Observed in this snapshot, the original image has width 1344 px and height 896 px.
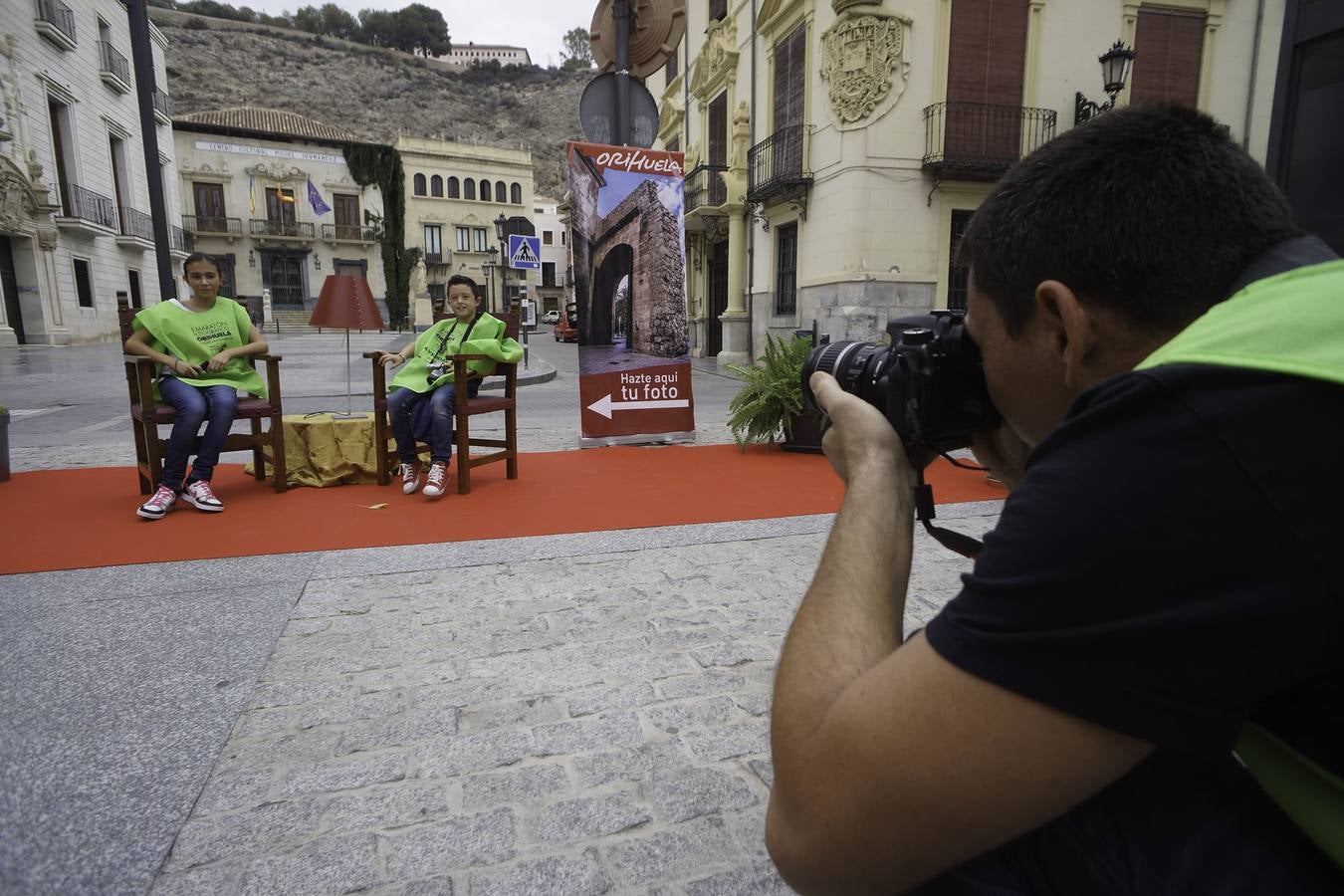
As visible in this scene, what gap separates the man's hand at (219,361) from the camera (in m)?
4.26

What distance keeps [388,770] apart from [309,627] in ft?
3.38

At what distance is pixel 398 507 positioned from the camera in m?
4.32

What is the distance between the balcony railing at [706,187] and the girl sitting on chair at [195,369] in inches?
535

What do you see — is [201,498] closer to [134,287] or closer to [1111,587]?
[1111,587]

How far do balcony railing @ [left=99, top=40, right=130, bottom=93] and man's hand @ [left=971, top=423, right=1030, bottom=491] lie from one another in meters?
31.4

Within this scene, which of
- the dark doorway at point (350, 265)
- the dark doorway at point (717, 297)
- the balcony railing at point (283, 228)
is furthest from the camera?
the dark doorway at point (350, 265)

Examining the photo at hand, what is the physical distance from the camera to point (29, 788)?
166 cm

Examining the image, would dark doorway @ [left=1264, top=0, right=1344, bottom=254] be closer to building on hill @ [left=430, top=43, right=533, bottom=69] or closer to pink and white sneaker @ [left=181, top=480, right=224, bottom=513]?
pink and white sneaker @ [left=181, top=480, right=224, bottom=513]

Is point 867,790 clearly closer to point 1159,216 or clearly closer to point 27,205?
point 1159,216

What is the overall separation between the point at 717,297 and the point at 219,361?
15636 mm

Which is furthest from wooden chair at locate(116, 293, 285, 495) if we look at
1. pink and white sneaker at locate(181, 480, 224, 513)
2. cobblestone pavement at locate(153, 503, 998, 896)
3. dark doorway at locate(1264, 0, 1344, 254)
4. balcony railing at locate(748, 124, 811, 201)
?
balcony railing at locate(748, 124, 811, 201)

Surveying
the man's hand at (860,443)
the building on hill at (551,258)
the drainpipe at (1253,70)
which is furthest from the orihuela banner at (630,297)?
the building on hill at (551,258)

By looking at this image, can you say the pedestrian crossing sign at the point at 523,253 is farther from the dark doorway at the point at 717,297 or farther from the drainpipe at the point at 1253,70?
the drainpipe at the point at 1253,70

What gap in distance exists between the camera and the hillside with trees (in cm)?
5878
